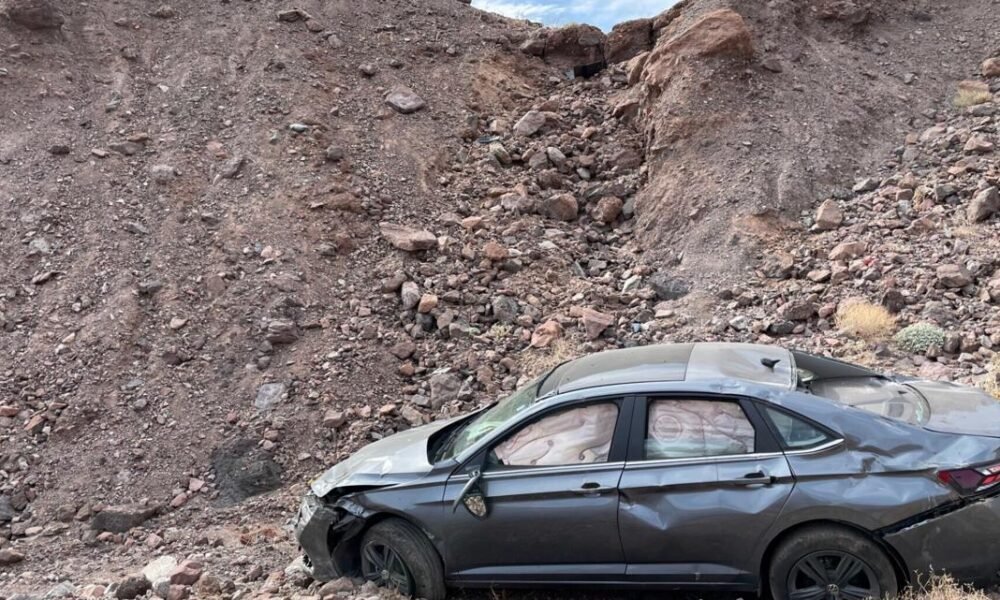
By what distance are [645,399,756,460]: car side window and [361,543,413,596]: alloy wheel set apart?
1.71m

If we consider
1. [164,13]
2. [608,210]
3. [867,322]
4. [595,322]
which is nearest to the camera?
[867,322]

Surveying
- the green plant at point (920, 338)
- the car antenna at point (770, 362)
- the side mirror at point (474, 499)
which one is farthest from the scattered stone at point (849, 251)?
the side mirror at point (474, 499)

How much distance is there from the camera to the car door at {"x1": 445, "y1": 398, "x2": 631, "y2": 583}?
460 centimetres

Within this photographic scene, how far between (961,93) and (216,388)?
38.6 feet

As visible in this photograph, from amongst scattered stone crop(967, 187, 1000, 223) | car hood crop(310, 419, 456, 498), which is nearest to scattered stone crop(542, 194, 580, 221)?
scattered stone crop(967, 187, 1000, 223)

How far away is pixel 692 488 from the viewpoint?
14.5 feet

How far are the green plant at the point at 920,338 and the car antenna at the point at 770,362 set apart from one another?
390 centimetres

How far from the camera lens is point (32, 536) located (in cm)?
763

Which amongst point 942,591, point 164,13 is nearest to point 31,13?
point 164,13

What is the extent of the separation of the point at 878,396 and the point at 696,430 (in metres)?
1.12

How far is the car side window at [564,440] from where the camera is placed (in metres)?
4.71

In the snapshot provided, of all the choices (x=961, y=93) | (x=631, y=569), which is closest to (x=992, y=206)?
(x=961, y=93)

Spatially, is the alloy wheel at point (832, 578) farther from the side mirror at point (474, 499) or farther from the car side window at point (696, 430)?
the side mirror at point (474, 499)

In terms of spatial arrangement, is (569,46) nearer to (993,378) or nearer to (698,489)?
(993,378)
